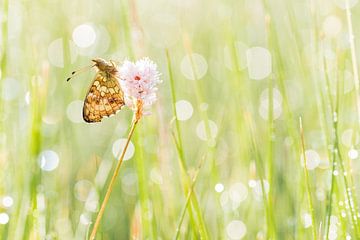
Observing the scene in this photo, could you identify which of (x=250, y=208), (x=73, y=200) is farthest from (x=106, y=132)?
(x=250, y=208)

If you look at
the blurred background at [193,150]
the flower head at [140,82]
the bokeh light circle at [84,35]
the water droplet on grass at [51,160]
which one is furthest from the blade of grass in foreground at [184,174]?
the bokeh light circle at [84,35]

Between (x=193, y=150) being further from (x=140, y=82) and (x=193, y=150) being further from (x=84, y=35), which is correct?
(x=84, y=35)

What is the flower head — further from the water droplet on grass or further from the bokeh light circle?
the bokeh light circle

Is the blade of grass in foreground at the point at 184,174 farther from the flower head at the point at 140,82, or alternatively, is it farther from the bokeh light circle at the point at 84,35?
the bokeh light circle at the point at 84,35

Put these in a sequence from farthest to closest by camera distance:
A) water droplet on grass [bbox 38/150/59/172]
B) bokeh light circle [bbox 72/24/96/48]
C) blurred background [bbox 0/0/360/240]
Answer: bokeh light circle [bbox 72/24/96/48]
water droplet on grass [bbox 38/150/59/172]
blurred background [bbox 0/0/360/240]

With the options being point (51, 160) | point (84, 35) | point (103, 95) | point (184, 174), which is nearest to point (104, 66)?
point (103, 95)

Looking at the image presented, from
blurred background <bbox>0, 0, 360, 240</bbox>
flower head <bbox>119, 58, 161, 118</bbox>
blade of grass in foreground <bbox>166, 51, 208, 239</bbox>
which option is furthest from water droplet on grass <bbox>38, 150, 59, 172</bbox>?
flower head <bbox>119, 58, 161, 118</bbox>

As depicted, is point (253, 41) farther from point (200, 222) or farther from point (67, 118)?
point (200, 222)
